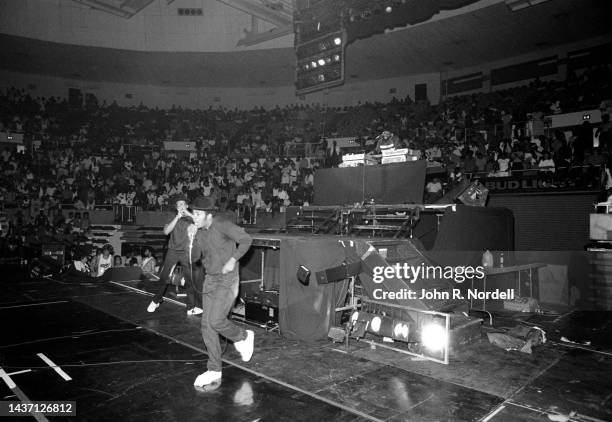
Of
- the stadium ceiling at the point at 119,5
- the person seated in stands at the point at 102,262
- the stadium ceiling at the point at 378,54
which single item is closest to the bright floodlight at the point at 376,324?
the person seated in stands at the point at 102,262

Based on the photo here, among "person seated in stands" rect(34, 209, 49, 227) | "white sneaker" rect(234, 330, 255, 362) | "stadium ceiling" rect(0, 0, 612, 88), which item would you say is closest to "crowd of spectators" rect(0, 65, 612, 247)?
"person seated in stands" rect(34, 209, 49, 227)

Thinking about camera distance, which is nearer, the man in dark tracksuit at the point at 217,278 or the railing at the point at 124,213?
the man in dark tracksuit at the point at 217,278

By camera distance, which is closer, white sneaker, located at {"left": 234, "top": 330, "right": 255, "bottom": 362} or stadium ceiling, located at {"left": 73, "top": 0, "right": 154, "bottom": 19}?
white sneaker, located at {"left": 234, "top": 330, "right": 255, "bottom": 362}

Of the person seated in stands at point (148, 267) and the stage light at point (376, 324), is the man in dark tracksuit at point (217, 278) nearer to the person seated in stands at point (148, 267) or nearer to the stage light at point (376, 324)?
the stage light at point (376, 324)

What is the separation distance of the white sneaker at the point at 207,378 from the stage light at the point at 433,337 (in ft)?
8.11

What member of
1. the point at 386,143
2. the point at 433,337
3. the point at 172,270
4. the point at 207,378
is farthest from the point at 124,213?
the point at 433,337

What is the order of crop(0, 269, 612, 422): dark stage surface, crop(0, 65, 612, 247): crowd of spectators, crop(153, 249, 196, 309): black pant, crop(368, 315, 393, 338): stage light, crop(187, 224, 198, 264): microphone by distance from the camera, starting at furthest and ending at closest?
1. crop(0, 65, 612, 247): crowd of spectators
2. crop(153, 249, 196, 309): black pant
3. crop(187, 224, 198, 264): microphone
4. crop(368, 315, 393, 338): stage light
5. crop(0, 269, 612, 422): dark stage surface

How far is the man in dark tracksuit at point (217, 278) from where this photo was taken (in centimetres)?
407

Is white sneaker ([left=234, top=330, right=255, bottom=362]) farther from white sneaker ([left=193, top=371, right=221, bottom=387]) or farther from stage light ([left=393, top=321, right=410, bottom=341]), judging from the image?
stage light ([left=393, top=321, right=410, bottom=341])

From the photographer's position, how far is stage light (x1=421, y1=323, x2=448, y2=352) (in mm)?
4914

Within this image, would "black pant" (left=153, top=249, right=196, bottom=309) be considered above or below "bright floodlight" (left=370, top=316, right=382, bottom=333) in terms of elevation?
above

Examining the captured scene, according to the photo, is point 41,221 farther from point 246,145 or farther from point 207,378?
point 207,378

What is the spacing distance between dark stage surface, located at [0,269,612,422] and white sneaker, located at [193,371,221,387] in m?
0.07

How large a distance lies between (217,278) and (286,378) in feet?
4.12
